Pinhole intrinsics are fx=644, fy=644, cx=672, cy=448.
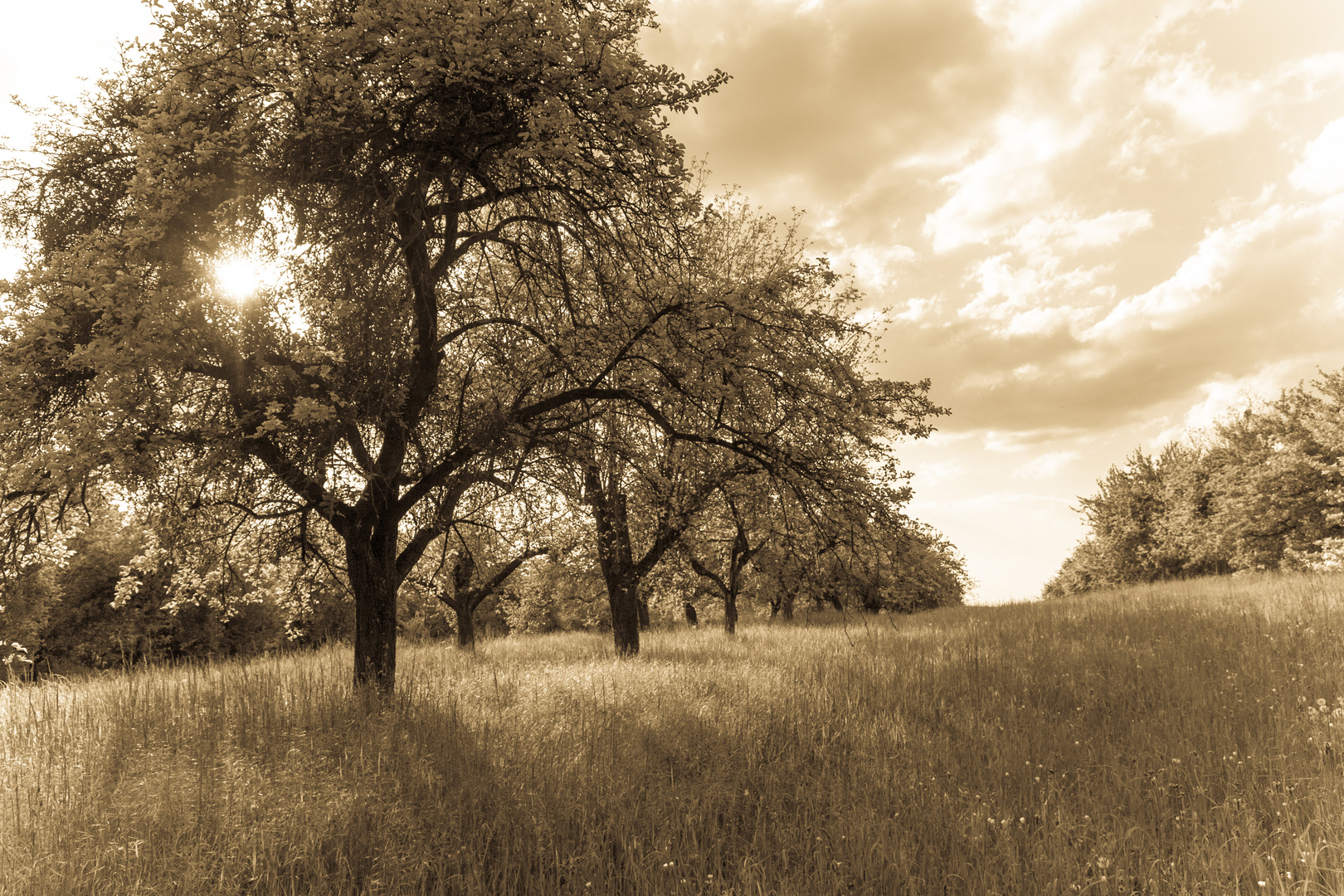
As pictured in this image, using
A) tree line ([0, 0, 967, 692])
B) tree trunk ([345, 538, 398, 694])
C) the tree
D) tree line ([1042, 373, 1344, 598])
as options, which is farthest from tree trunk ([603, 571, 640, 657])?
tree line ([1042, 373, 1344, 598])

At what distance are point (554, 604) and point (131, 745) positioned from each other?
103 feet

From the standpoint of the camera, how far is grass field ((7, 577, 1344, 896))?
165 inches

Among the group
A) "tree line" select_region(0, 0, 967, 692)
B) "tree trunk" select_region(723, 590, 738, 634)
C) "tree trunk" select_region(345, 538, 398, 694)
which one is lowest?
"tree trunk" select_region(723, 590, 738, 634)

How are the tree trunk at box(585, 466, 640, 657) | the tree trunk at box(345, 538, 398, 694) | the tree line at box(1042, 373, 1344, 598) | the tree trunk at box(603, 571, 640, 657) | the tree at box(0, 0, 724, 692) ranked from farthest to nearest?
the tree line at box(1042, 373, 1344, 598) < the tree trunk at box(603, 571, 640, 657) < the tree trunk at box(585, 466, 640, 657) < the tree trunk at box(345, 538, 398, 694) < the tree at box(0, 0, 724, 692)

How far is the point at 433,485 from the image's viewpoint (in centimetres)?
887

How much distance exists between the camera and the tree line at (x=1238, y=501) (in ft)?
89.1

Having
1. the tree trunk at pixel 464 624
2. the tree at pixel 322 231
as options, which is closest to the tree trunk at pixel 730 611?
the tree trunk at pixel 464 624

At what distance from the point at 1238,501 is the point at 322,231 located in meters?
39.0

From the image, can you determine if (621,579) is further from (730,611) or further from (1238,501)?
(1238,501)

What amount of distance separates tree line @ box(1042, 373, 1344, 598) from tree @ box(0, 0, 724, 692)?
27913mm

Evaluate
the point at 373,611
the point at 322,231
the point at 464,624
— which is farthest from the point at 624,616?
the point at 322,231

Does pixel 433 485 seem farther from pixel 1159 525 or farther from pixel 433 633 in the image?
pixel 1159 525

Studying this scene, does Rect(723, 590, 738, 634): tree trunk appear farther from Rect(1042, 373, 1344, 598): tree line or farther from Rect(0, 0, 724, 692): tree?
Rect(1042, 373, 1344, 598): tree line

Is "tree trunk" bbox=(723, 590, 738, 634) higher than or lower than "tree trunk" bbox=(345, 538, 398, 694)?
lower
